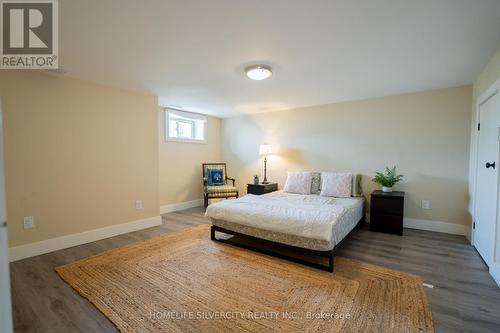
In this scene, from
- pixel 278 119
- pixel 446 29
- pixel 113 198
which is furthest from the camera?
pixel 278 119

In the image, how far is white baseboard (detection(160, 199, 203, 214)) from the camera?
4.85 meters

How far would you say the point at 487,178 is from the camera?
8.54 ft

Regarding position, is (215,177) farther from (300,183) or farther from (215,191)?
(300,183)

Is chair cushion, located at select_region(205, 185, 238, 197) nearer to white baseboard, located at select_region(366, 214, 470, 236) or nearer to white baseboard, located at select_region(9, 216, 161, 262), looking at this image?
white baseboard, located at select_region(9, 216, 161, 262)

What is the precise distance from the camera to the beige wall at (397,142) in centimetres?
351

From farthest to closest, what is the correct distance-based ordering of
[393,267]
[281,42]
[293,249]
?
[293,249] < [393,267] < [281,42]

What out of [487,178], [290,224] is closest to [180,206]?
[290,224]

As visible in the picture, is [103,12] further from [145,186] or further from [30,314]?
[145,186]

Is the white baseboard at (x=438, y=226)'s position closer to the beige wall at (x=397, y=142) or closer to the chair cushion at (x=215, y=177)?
the beige wall at (x=397, y=142)

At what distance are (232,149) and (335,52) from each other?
155 inches

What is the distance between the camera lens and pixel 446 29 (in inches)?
77.0

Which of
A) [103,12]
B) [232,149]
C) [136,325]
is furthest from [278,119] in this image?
[136,325]

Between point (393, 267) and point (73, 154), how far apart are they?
414 cm

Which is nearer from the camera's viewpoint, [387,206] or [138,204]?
[387,206]
